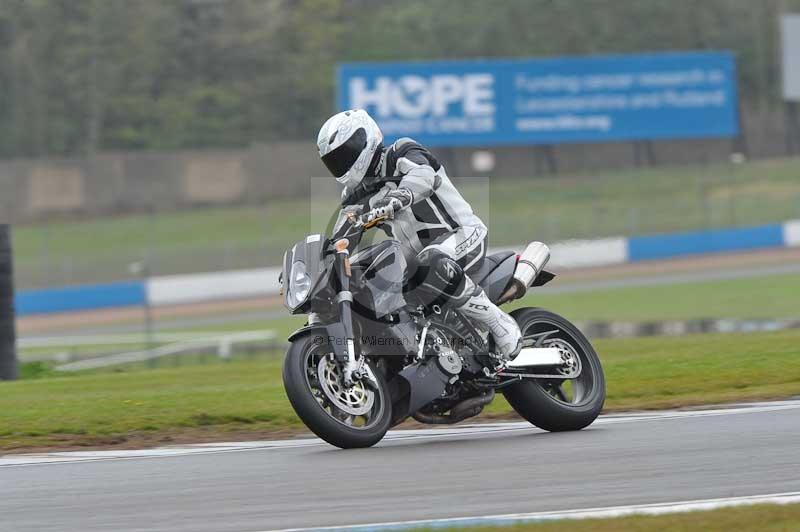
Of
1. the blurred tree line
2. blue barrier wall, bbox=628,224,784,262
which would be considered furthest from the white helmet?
the blurred tree line

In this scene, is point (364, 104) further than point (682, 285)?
Yes

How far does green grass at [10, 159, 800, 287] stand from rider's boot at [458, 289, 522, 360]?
30.5 meters

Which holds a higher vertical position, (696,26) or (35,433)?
(696,26)

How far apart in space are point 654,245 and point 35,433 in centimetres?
3354

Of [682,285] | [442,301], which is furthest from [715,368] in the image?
[682,285]

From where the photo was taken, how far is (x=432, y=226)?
8.10 m

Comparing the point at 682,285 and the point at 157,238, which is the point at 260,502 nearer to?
the point at 682,285

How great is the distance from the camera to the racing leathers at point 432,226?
7781 millimetres

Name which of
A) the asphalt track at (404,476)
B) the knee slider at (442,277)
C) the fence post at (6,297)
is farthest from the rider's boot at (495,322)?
the fence post at (6,297)

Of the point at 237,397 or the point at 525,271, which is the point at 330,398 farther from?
the point at 237,397

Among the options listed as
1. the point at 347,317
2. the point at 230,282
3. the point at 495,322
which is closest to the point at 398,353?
the point at 347,317

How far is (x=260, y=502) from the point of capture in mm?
6078

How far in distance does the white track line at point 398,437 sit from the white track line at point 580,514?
8.75 ft

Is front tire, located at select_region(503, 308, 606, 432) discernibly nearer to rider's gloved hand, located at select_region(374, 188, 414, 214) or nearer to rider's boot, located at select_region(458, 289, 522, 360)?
rider's boot, located at select_region(458, 289, 522, 360)
